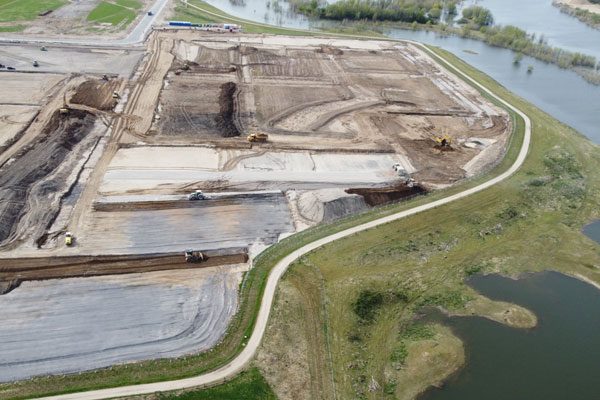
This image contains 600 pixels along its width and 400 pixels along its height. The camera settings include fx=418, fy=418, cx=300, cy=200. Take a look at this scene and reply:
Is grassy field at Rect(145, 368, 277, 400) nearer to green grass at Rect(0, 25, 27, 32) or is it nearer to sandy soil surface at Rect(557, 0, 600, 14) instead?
green grass at Rect(0, 25, 27, 32)

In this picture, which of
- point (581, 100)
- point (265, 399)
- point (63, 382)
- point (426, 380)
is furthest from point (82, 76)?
point (581, 100)

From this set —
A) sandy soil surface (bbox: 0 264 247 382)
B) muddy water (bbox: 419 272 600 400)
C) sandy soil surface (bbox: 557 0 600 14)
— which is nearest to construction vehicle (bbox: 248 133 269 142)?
sandy soil surface (bbox: 0 264 247 382)

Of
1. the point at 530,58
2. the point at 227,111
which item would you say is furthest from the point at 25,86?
the point at 530,58

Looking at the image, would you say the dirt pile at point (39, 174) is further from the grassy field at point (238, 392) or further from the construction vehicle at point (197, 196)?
the grassy field at point (238, 392)

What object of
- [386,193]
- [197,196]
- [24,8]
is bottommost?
[197,196]

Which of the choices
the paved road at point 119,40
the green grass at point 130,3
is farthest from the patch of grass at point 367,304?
the green grass at point 130,3

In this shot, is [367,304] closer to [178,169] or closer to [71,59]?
[178,169]
